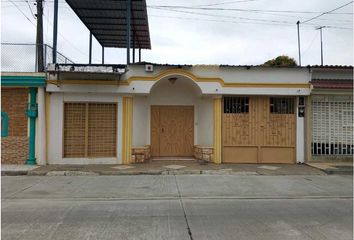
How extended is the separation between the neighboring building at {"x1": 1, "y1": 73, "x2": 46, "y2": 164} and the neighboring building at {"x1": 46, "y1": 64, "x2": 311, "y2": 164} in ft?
1.22

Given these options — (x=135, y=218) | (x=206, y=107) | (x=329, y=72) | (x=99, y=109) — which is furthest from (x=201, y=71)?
(x=135, y=218)

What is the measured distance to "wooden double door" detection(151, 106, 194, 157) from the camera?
15219 mm

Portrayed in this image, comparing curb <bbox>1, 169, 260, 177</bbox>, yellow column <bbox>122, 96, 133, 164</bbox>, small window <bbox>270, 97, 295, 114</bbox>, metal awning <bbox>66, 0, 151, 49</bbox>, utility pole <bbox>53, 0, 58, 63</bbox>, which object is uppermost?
metal awning <bbox>66, 0, 151, 49</bbox>

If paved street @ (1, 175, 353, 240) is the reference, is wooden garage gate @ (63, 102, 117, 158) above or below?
above

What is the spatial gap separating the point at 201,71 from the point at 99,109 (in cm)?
457

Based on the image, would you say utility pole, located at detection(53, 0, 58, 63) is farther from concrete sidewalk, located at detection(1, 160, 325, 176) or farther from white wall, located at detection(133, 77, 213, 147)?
concrete sidewalk, located at detection(1, 160, 325, 176)

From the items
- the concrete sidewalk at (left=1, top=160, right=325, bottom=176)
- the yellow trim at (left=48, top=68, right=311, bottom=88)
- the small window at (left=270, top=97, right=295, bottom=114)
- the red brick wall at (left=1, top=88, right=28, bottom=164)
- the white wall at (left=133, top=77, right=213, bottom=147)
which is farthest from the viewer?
the small window at (left=270, top=97, right=295, bottom=114)

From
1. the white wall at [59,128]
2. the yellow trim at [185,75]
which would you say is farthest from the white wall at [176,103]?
the white wall at [59,128]

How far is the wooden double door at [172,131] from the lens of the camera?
1522 centimetres

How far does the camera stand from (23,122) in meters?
13.3

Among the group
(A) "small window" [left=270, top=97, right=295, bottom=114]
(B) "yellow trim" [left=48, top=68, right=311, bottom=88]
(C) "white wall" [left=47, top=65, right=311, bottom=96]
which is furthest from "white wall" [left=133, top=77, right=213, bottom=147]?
(A) "small window" [left=270, top=97, right=295, bottom=114]

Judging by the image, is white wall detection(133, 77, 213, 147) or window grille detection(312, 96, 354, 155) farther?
window grille detection(312, 96, 354, 155)

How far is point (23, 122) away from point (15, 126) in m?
0.35

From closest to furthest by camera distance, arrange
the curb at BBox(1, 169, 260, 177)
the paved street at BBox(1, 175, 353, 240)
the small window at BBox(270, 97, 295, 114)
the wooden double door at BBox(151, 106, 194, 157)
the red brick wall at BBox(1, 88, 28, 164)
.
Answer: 1. the paved street at BBox(1, 175, 353, 240)
2. the curb at BBox(1, 169, 260, 177)
3. the red brick wall at BBox(1, 88, 28, 164)
4. the small window at BBox(270, 97, 295, 114)
5. the wooden double door at BBox(151, 106, 194, 157)
